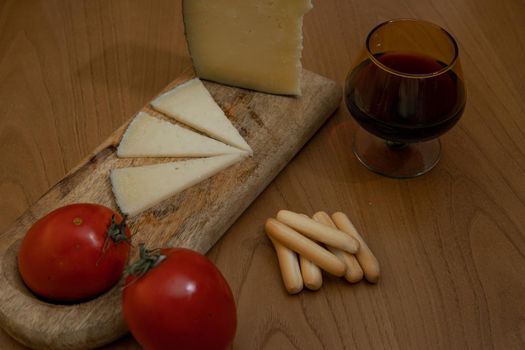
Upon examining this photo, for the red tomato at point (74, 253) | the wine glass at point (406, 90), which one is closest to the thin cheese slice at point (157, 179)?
the red tomato at point (74, 253)

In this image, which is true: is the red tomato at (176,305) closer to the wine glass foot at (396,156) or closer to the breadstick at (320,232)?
the breadstick at (320,232)

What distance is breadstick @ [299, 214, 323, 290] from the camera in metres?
0.93

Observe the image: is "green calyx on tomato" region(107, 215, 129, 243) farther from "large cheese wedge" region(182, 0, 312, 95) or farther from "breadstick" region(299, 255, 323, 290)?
"large cheese wedge" region(182, 0, 312, 95)

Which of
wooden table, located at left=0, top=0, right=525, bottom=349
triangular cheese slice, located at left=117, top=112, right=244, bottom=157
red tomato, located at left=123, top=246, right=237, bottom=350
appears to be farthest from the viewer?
triangular cheese slice, located at left=117, top=112, right=244, bottom=157

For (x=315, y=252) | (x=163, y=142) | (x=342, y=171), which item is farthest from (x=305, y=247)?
(x=163, y=142)

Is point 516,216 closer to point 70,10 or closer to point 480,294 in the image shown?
point 480,294

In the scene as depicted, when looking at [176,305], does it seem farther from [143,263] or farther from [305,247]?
[305,247]

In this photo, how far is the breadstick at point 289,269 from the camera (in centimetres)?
93

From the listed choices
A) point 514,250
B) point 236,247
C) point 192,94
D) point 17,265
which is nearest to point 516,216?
point 514,250

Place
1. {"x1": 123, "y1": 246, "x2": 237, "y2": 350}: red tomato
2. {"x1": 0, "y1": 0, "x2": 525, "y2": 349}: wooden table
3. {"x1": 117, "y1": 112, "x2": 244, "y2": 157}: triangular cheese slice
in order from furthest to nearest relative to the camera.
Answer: {"x1": 117, "y1": 112, "x2": 244, "y2": 157}: triangular cheese slice, {"x1": 0, "y1": 0, "x2": 525, "y2": 349}: wooden table, {"x1": 123, "y1": 246, "x2": 237, "y2": 350}: red tomato

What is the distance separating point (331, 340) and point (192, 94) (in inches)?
20.3

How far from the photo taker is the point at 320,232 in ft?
3.15

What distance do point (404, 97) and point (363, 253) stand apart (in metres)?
0.24

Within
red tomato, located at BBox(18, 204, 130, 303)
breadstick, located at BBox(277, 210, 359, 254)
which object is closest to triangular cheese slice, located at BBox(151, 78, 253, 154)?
breadstick, located at BBox(277, 210, 359, 254)
